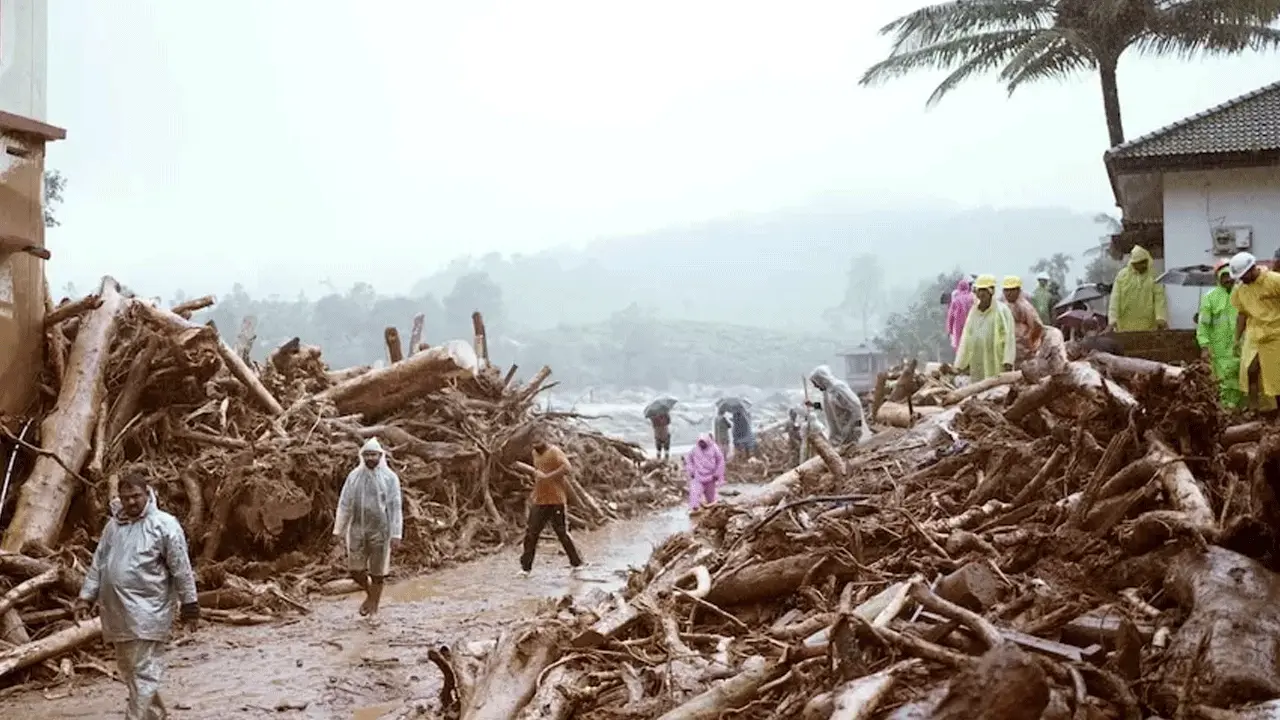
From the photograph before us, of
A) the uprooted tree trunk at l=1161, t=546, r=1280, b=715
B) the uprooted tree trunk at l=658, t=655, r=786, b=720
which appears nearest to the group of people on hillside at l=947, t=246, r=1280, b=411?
the uprooted tree trunk at l=1161, t=546, r=1280, b=715

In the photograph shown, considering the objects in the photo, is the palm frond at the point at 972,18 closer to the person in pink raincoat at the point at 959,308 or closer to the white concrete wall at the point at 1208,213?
the white concrete wall at the point at 1208,213

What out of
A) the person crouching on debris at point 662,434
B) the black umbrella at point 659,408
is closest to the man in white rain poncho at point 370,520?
the person crouching on debris at point 662,434

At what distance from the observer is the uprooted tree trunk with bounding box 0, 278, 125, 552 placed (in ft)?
31.4

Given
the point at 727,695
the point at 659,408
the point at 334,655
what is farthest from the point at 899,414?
the point at 659,408

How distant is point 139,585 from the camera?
5.78 m

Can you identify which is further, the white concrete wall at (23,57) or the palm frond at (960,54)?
the palm frond at (960,54)

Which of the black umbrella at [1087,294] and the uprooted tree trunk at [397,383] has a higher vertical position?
the black umbrella at [1087,294]

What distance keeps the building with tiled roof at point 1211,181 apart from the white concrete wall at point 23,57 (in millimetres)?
15268

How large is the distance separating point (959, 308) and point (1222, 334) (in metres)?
4.52

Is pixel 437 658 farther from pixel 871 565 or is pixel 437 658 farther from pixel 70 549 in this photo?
pixel 70 549

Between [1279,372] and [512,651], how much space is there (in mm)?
5958

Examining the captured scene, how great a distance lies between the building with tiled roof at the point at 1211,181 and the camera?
17.3 m

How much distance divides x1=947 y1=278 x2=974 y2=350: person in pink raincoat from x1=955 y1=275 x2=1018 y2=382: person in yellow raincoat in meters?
1.65

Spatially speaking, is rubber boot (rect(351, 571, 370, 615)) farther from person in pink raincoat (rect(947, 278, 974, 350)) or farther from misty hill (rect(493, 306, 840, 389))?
misty hill (rect(493, 306, 840, 389))
